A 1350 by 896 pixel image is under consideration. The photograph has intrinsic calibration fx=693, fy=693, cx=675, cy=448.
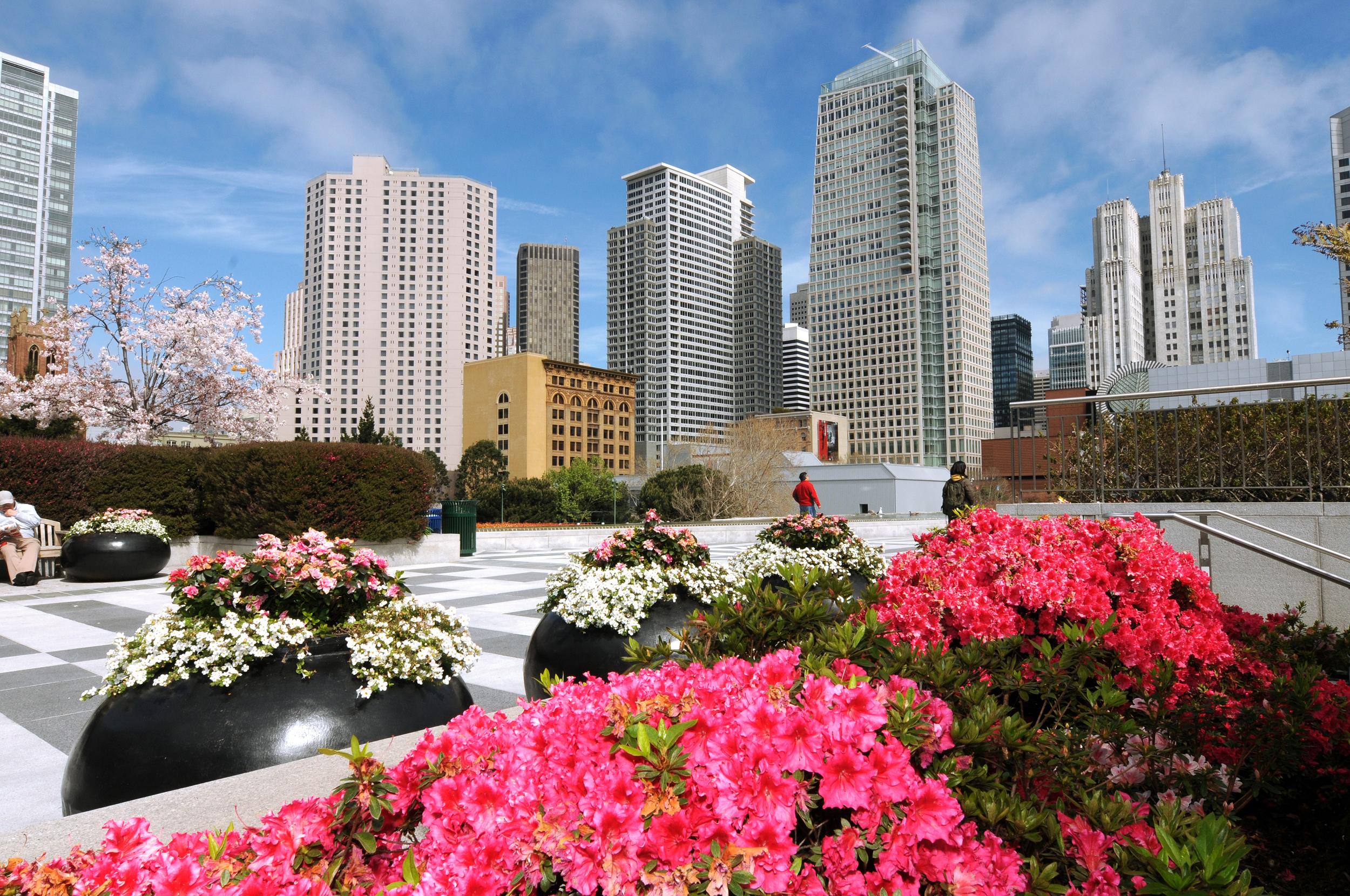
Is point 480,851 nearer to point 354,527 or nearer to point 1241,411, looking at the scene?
point 1241,411

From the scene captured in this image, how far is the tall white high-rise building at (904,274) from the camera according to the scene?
474 feet

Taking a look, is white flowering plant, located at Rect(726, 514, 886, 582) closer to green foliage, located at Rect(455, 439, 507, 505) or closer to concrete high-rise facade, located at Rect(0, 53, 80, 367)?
green foliage, located at Rect(455, 439, 507, 505)

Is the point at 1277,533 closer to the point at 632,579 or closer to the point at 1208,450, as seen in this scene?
the point at 1208,450

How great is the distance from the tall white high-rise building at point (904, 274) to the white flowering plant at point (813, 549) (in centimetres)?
13846

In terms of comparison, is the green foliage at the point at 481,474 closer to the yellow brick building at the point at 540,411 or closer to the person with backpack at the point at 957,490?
the yellow brick building at the point at 540,411

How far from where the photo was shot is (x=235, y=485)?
13.1m

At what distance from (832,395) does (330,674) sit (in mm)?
157644

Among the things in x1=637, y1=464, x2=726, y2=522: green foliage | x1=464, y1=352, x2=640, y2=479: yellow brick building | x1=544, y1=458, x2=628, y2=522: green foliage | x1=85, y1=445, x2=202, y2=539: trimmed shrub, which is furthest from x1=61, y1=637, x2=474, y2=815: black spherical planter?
x1=464, y1=352, x2=640, y2=479: yellow brick building

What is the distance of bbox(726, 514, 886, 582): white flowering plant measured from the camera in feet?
21.6

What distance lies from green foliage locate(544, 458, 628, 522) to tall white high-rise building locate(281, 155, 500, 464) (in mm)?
81089

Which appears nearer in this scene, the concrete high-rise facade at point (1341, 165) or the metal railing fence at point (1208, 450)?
the metal railing fence at point (1208, 450)

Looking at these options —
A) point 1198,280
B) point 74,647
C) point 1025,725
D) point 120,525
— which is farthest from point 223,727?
point 1198,280

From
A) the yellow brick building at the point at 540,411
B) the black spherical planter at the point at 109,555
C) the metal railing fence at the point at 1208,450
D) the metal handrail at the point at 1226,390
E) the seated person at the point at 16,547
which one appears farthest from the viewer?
the yellow brick building at the point at 540,411

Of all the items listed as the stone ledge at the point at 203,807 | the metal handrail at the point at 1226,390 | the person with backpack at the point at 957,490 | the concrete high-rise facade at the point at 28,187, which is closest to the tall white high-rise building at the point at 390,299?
the concrete high-rise facade at the point at 28,187
